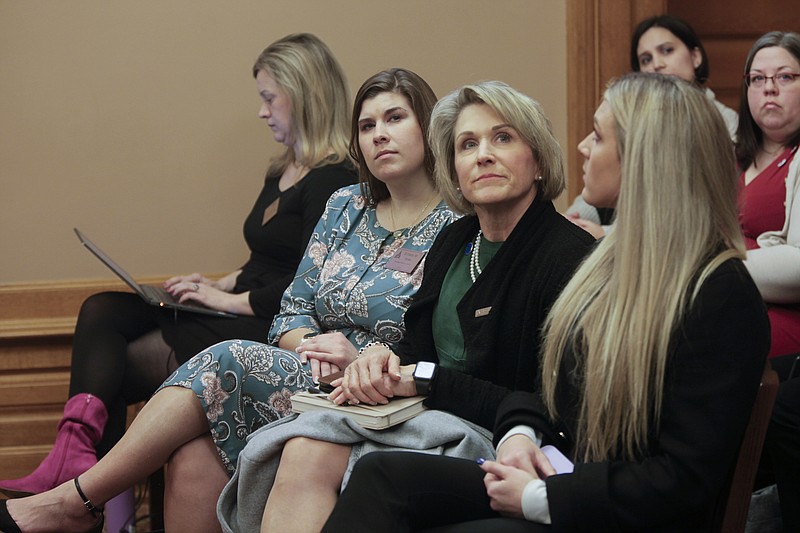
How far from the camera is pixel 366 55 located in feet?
12.0

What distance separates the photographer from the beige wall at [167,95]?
3.61 metres

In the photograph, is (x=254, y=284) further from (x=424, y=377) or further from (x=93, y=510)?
(x=424, y=377)

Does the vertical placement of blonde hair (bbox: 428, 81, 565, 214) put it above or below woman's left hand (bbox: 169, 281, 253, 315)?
above

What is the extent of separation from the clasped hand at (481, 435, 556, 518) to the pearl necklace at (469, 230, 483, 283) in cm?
56

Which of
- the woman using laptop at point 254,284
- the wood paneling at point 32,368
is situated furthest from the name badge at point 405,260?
the wood paneling at point 32,368

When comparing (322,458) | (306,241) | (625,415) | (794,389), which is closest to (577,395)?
(625,415)

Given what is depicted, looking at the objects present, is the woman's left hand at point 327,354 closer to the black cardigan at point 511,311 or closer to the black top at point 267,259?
the black cardigan at point 511,311

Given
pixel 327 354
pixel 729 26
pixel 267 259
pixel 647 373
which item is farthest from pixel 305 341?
pixel 729 26

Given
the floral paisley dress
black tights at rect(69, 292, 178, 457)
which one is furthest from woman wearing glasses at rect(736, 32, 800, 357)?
black tights at rect(69, 292, 178, 457)

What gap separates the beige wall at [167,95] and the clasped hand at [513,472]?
87.1 inches

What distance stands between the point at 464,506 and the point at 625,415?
30cm

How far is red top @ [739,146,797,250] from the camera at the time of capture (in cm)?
260

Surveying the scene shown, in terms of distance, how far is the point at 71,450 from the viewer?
2.74 m

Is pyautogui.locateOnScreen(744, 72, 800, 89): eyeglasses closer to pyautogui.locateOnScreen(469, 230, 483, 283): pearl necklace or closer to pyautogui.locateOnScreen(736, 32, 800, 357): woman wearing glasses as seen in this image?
pyautogui.locateOnScreen(736, 32, 800, 357): woman wearing glasses
